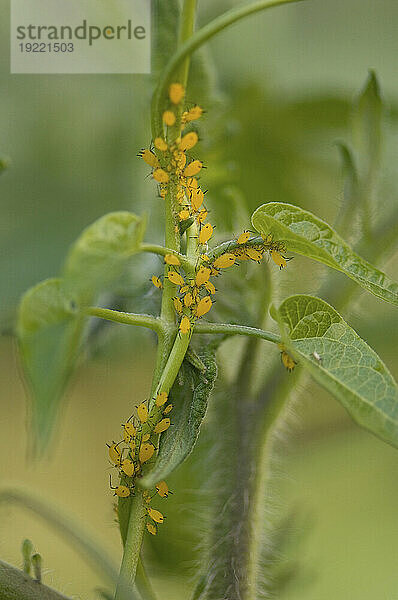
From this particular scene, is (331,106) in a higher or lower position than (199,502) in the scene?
higher

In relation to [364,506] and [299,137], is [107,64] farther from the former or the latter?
[364,506]

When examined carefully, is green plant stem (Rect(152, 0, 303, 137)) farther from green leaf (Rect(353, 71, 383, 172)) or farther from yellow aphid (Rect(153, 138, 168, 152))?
green leaf (Rect(353, 71, 383, 172))

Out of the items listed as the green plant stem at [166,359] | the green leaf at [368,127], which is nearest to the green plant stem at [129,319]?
the green plant stem at [166,359]

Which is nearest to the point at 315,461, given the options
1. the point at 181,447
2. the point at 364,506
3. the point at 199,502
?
the point at 364,506

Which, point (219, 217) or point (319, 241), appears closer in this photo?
point (319, 241)

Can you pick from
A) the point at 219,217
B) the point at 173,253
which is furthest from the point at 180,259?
the point at 219,217

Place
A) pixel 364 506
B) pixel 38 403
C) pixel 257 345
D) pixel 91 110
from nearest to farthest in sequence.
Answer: pixel 38 403 < pixel 257 345 < pixel 91 110 < pixel 364 506

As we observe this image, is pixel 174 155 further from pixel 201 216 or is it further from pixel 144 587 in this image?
pixel 144 587
